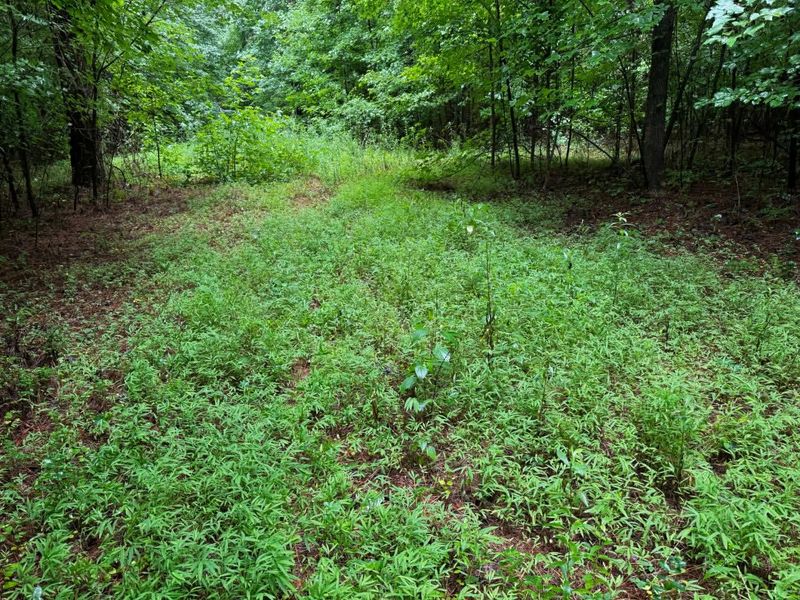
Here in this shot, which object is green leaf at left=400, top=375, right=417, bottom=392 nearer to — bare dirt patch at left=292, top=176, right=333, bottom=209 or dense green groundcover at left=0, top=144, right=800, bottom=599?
dense green groundcover at left=0, top=144, right=800, bottom=599

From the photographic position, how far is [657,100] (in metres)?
6.89

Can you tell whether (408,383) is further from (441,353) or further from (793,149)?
(793,149)

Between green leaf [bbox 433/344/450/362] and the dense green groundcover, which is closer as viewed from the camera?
the dense green groundcover

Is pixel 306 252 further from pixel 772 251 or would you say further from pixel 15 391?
pixel 772 251

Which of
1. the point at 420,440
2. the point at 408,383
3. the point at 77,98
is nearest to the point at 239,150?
the point at 77,98

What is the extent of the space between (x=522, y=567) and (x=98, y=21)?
696 cm

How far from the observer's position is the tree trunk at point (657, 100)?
6449mm

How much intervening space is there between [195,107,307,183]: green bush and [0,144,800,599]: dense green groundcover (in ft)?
20.0

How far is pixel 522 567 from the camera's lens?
6.55 feet

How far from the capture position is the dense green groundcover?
Result: 77.8 inches

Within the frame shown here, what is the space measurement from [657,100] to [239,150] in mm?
8770

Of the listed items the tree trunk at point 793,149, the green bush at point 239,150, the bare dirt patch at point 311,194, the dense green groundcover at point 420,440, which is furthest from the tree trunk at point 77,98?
the tree trunk at point 793,149

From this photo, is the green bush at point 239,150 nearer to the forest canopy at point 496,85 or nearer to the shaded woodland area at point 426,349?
the forest canopy at point 496,85

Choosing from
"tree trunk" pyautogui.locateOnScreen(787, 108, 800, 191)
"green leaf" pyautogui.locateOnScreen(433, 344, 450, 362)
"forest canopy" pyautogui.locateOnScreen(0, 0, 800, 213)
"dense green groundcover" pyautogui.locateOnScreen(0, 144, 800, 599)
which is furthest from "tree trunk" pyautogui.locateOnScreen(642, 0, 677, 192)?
"green leaf" pyautogui.locateOnScreen(433, 344, 450, 362)
